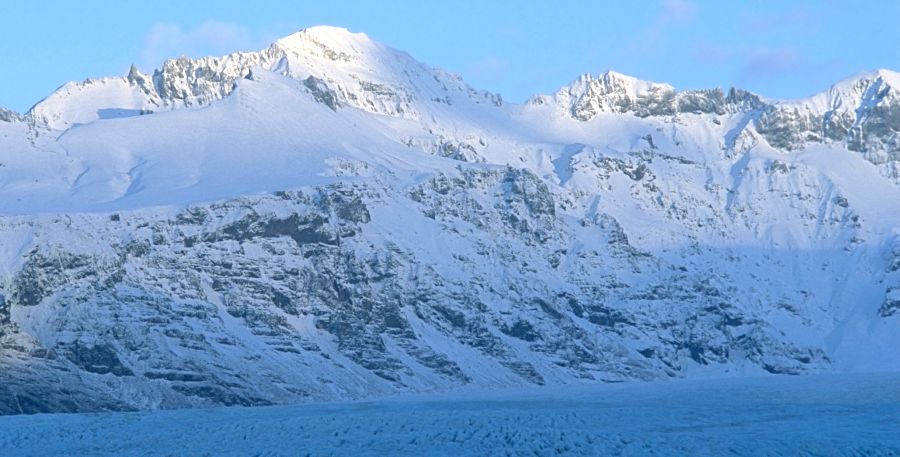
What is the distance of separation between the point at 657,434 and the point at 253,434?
1157 inches

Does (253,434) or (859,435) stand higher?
(859,435)

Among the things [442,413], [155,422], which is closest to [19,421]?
[155,422]

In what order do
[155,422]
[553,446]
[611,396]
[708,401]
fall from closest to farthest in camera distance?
[553,446]
[155,422]
[708,401]
[611,396]

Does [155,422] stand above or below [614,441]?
below

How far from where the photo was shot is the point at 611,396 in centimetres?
19850

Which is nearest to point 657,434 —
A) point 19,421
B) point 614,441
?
point 614,441

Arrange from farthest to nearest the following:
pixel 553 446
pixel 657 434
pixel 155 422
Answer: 1. pixel 155 422
2. pixel 657 434
3. pixel 553 446

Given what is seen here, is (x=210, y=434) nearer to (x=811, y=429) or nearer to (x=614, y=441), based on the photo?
(x=614, y=441)

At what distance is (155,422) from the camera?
130500 mm

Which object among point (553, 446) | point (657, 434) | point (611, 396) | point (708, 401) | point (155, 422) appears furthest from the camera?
point (611, 396)

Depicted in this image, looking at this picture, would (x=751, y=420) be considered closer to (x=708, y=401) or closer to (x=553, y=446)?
(x=553, y=446)

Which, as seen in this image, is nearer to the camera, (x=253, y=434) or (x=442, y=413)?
(x=253, y=434)

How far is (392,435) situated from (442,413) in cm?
1637

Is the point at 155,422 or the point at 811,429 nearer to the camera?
the point at 811,429
